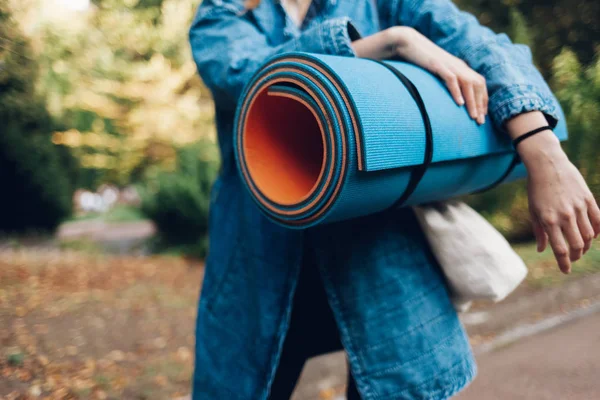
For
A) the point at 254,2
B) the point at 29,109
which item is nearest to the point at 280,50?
the point at 254,2

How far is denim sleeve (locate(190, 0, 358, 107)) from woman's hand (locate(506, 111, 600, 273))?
41 cm

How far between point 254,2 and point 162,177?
5.59 metres

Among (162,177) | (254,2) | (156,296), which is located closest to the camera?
(254,2)

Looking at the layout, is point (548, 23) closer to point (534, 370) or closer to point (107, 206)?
point (534, 370)

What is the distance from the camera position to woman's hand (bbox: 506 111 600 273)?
0.78 metres

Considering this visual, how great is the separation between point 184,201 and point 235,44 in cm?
540

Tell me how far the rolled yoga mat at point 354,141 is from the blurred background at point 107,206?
1.35ft

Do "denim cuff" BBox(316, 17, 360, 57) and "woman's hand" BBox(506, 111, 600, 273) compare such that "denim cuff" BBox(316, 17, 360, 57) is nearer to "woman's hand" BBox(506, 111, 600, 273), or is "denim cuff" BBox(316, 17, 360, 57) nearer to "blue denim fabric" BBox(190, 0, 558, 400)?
"blue denim fabric" BBox(190, 0, 558, 400)

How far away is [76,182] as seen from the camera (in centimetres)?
475

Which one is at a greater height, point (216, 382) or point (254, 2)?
point (254, 2)

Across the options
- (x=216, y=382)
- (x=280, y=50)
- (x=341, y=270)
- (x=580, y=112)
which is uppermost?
(x=280, y=50)

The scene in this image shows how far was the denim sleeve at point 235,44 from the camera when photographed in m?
0.89

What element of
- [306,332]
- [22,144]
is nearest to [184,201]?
[22,144]

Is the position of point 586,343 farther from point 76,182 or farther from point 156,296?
point 76,182
